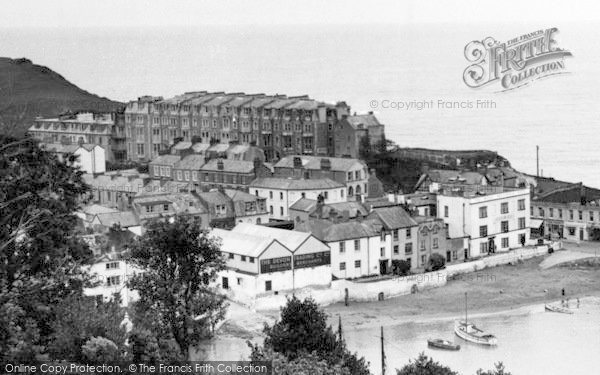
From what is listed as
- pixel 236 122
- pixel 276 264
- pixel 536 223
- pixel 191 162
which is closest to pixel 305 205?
pixel 276 264

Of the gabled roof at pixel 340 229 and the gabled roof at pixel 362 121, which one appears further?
the gabled roof at pixel 362 121

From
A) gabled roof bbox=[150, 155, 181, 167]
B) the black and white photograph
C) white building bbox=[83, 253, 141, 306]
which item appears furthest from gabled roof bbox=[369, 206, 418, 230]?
gabled roof bbox=[150, 155, 181, 167]

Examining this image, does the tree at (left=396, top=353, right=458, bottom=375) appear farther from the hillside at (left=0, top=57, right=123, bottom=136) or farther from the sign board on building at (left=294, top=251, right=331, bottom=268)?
the hillside at (left=0, top=57, right=123, bottom=136)

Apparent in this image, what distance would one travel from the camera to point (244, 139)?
62125mm

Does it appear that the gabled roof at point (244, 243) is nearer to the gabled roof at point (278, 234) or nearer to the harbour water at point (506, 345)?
the gabled roof at point (278, 234)

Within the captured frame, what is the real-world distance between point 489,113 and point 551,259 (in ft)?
251

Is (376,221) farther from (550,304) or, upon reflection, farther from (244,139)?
(244,139)

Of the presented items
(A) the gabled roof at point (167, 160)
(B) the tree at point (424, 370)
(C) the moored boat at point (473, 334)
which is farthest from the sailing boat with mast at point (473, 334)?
(A) the gabled roof at point (167, 160)

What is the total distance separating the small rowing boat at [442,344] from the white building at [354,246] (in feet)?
23.8

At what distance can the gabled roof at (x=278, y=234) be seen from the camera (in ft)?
131

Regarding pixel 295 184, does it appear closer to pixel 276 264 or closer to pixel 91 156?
pixel 276 264

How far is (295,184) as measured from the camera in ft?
164

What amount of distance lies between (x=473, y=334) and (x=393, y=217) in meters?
9.25

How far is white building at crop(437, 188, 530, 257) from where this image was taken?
1815 inches
